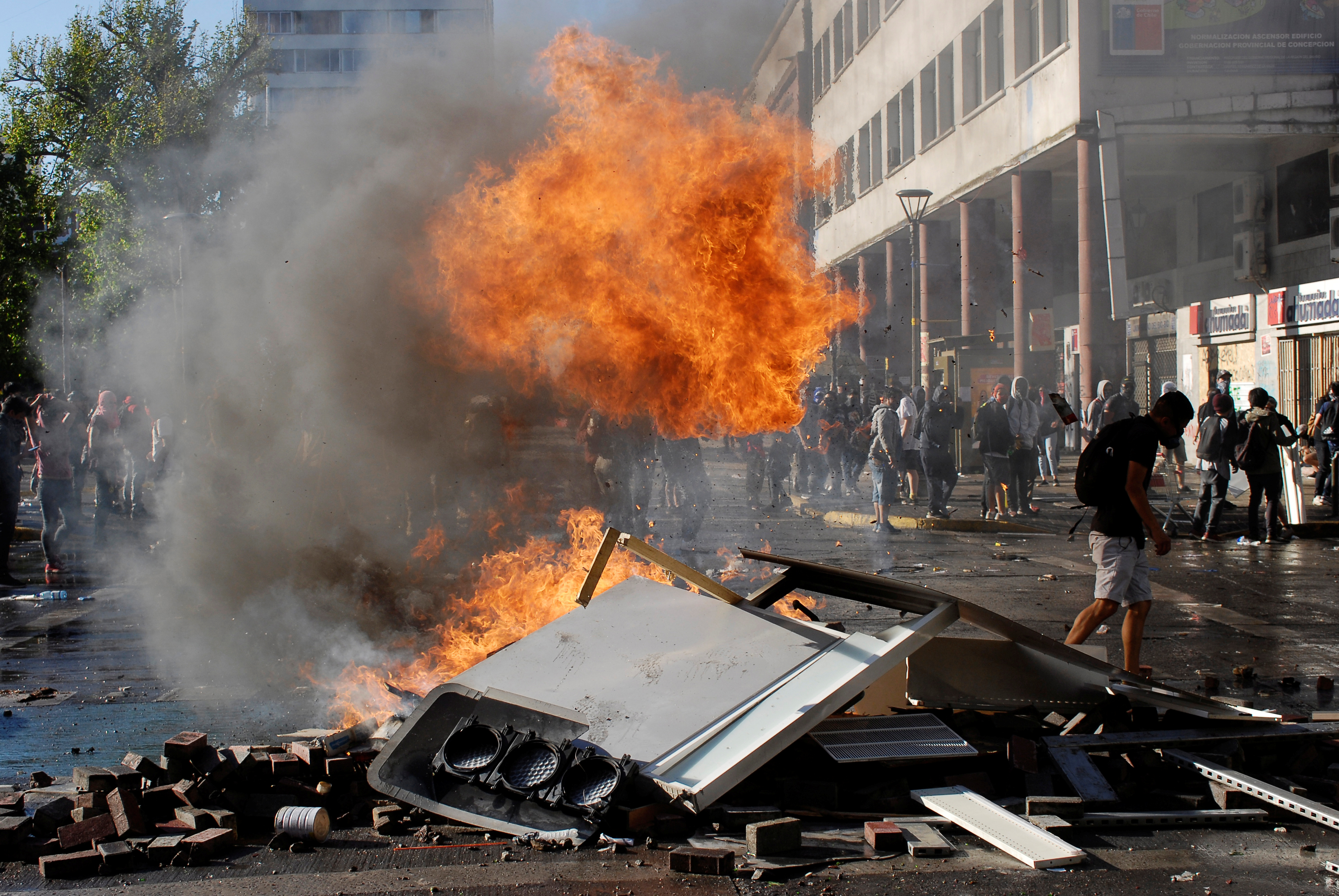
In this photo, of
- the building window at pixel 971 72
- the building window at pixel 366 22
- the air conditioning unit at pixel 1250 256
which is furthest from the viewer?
the building window at pixel 971 72

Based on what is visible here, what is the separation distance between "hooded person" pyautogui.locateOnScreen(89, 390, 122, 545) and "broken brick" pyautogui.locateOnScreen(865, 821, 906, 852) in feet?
39.8

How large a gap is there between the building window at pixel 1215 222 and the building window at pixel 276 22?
3278 cm

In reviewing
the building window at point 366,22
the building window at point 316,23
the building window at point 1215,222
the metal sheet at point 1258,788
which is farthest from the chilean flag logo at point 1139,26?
the building window at point 316,23

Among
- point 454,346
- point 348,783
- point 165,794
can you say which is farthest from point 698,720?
point 454,346

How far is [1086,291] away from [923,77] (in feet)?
35.5

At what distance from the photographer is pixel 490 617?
654 centimetres

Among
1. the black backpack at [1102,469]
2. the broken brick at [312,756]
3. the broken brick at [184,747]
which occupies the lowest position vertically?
the broken brick at [312,756]

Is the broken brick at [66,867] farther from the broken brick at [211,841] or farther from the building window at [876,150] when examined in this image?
the building window at [876,150]

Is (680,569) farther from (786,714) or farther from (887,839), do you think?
(887,839)

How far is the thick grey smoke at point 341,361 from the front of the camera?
9.08 meters

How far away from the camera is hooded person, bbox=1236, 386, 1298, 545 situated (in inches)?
489

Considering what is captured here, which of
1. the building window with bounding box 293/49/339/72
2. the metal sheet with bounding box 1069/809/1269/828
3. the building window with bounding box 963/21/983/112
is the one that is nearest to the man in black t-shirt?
the metal sheet with bounding box 1069/809/1269/828

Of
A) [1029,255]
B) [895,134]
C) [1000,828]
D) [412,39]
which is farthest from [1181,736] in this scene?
[895,134]

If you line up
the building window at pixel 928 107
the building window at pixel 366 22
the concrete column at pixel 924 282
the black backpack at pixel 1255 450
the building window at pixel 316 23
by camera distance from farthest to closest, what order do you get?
the building window at pixel 316 23 → the concrete column at pixel 924 282 → the building window at pixel 928 107 → the building window at pixel 366 22 → the black backpack at pixel 1255 450
